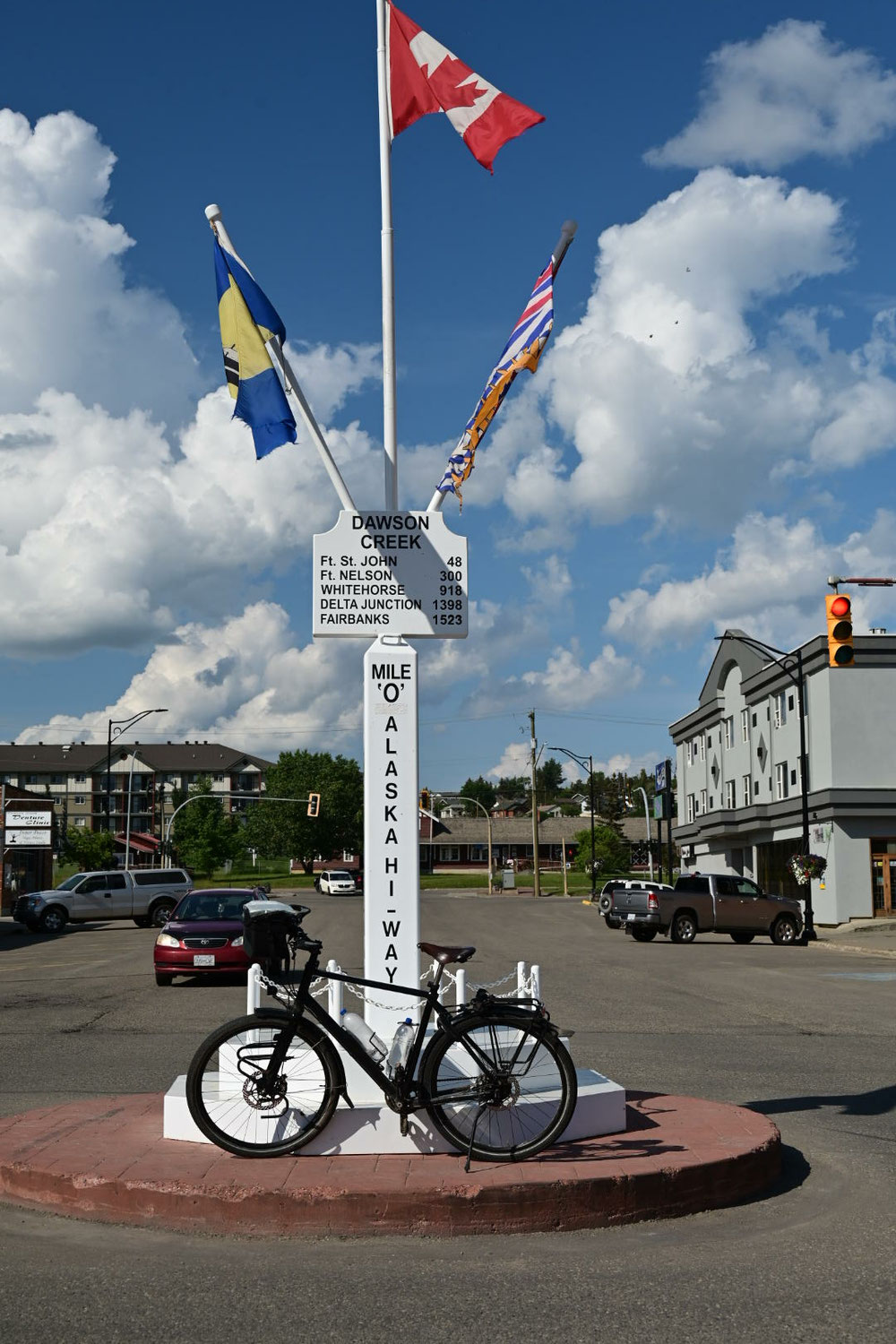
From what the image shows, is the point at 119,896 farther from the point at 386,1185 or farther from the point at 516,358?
the point at 386,1185

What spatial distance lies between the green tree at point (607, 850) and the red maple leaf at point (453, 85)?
293ft

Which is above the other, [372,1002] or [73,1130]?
[372,1002]

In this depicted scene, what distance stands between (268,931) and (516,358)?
4.52 m

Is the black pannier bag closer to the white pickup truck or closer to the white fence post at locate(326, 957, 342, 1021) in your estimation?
the white fence post at locate(326, 957, 342, 1021)

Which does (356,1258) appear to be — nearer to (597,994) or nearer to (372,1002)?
(372,1002)

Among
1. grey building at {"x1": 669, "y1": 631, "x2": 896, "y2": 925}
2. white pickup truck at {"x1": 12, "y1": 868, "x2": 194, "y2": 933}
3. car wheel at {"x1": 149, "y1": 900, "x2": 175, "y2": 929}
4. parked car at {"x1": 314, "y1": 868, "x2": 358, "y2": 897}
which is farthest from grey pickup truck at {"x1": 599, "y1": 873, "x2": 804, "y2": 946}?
parked car at {"x1": 314, "y1": 868, "x2": 358, "y2": 897}

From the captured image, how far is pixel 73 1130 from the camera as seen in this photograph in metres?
7.55

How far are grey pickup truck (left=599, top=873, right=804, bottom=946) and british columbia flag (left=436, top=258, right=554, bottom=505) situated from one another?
1033 inches

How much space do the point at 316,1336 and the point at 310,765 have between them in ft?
416

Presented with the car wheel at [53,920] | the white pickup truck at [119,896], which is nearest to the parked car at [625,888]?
the white pickup truck at [119,896]

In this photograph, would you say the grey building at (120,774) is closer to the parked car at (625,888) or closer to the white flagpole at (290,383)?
the parked car at (625,888)

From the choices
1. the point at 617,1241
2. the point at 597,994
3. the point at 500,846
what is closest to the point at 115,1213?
the point at 617,1241

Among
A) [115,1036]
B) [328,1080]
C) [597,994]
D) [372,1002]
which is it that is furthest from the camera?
[597,994]

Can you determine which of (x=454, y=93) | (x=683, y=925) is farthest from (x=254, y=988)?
(x=683, y=925)
